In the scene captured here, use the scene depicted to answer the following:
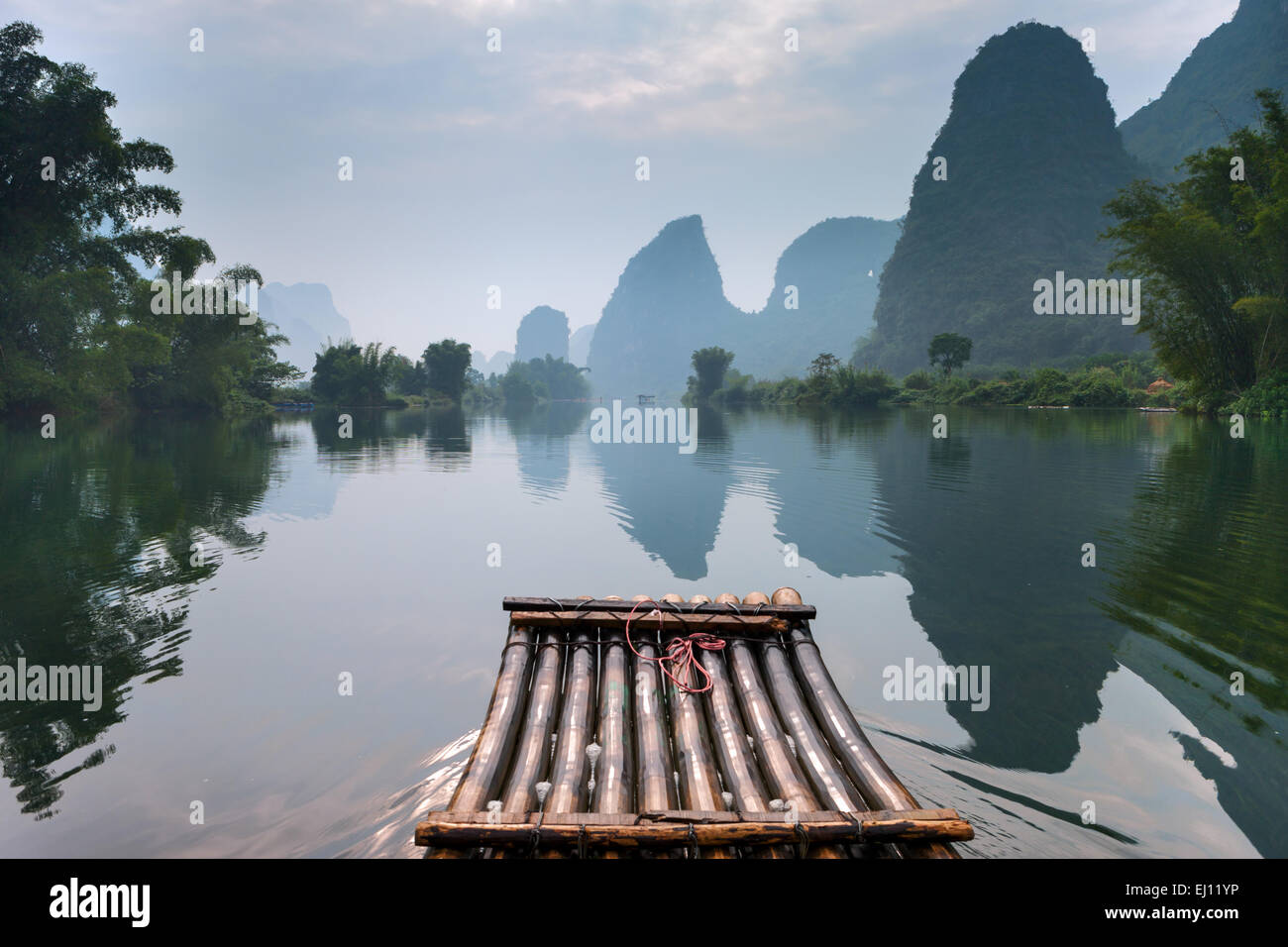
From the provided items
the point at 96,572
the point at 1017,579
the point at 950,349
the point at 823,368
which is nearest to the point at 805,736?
the point at 1017,579

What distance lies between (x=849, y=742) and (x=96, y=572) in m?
10.9

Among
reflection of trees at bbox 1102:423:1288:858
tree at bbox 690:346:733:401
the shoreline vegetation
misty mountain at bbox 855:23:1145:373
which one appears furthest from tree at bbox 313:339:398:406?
misty mountain at bbox 855:23:1145:373

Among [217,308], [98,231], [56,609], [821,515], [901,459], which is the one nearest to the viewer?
[56,609]

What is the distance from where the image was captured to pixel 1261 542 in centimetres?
1101

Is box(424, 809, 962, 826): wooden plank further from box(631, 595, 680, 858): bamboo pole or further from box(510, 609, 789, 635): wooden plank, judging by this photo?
box(510, 609, 789, 635): wooden plank

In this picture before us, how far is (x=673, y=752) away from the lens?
472cm

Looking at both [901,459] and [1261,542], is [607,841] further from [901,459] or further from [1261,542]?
[901,459]

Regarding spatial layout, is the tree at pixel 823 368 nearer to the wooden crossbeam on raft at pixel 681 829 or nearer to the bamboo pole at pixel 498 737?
the bamboo pole at pixel 498 737

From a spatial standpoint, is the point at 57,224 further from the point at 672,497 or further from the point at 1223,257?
the point at 1223,257

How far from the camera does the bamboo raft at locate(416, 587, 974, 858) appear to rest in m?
3.37

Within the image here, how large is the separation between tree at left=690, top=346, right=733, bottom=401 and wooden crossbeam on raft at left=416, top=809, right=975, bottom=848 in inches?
4708
